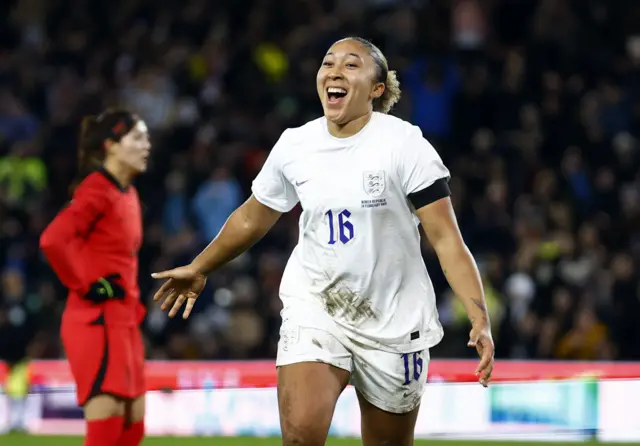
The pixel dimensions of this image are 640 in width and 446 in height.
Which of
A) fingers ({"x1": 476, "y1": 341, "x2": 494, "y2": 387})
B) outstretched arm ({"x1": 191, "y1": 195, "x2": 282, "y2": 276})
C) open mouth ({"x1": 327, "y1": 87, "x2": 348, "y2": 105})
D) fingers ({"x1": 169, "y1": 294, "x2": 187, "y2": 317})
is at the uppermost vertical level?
open mouth ({"x1": 327, "y1": 87, "x2": 348, "y2": 105})

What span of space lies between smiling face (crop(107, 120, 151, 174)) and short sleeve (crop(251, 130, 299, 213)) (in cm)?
173

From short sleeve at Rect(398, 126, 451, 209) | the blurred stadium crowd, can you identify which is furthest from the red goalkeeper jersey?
the blurred stadium crowd

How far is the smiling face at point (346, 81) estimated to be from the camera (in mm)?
5500

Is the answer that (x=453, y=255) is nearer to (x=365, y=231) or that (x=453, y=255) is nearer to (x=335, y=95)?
(x=365, y=231)

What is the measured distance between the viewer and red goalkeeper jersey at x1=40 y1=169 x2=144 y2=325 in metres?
6.82

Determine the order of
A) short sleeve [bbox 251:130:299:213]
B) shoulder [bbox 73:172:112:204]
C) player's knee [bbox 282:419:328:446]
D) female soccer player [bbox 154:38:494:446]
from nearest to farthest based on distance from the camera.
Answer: player's knee [bbox 282:419:328:446] → female soccer player [bbox 154:38:494:446] → short sleeve [bbox 251:130:299:213] → shoulder [bbox 73:172:112:204]

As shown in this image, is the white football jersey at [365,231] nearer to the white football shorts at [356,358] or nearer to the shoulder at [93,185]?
the white football shorts at [356,358]

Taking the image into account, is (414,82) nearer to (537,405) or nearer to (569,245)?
(569,245)

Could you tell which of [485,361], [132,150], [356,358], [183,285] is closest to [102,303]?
[132,150]

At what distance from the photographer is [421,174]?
5.31m

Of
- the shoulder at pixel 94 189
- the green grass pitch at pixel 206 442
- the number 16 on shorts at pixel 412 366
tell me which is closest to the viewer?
the number 16 on shorts at pixel 412 366

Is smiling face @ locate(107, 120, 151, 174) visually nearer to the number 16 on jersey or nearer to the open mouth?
the open mouth

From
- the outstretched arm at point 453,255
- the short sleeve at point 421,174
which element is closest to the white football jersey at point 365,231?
the short sleeve at point 421,174

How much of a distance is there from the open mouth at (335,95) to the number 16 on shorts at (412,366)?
1084 millimetres
